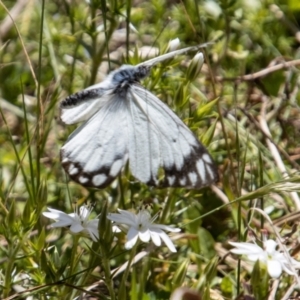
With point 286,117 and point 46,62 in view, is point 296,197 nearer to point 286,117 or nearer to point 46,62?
point 286,117

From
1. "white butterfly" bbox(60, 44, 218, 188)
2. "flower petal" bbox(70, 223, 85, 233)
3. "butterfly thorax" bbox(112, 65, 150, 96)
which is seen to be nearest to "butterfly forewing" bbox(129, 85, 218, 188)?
"white butterfly" bbox(60, 44, 218, 188)

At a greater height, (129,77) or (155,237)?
(129,77)

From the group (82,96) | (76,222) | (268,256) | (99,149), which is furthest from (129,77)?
(268,256)

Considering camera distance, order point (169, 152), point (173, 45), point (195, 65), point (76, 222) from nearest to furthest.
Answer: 1. point (76, 222)
2. point (169, 152)
3. point (195, 65)
4. point (173, 45)

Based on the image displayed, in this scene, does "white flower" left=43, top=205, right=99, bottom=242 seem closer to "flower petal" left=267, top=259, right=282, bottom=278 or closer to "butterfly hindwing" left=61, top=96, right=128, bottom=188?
"butterfly hindwing" left=61, top=96, right=128, bottom=188

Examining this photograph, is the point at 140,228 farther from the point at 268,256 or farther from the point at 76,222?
the point at 268,256

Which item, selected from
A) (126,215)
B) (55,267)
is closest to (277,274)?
(126,215)
